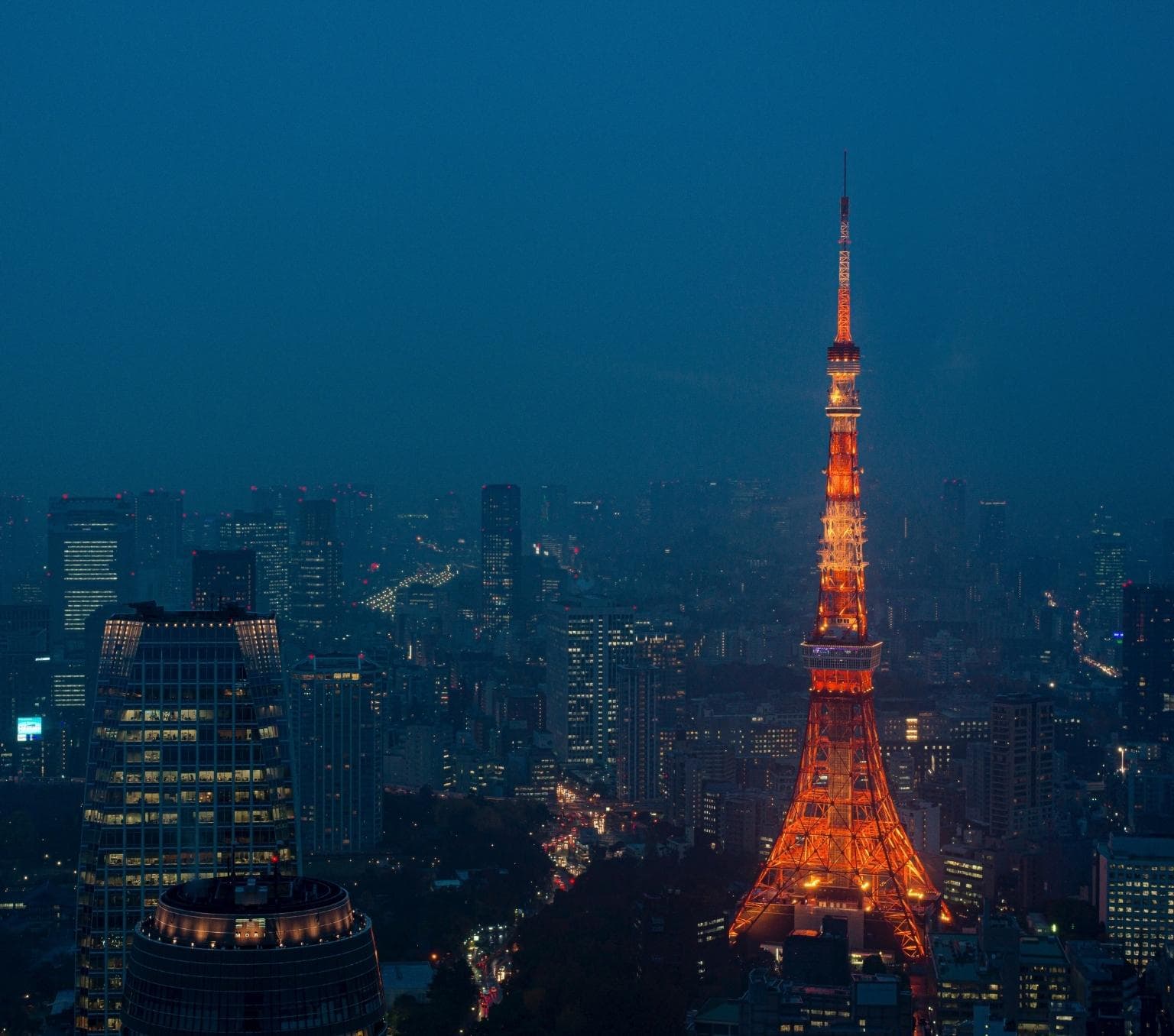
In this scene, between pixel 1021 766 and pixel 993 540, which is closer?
pixel 1021 766

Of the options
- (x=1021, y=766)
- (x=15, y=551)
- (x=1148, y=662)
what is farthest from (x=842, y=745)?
(x=15, y=551)

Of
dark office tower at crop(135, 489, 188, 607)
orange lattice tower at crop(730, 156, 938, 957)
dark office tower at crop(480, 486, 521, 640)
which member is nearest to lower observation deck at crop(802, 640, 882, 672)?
orange lattice tower at crop(730, 156, 938, 957)

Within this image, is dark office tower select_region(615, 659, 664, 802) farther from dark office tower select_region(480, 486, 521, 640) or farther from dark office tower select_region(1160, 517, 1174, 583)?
dark office tower select_region(480, 486, 521, 640)

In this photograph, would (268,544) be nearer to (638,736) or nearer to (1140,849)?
(638,736)

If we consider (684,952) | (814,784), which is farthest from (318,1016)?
(814,784)

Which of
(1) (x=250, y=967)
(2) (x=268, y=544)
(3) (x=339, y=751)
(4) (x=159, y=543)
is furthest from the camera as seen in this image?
(2) (x=268, y=544)

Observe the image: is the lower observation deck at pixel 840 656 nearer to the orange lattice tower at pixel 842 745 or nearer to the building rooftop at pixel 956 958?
the orange lattice tower at pixel 842 745
